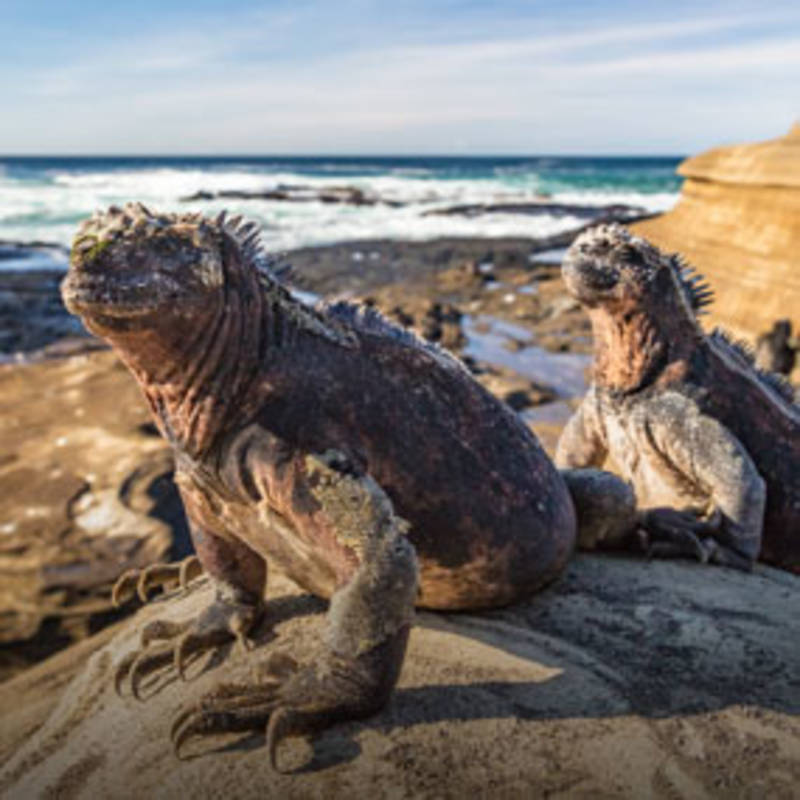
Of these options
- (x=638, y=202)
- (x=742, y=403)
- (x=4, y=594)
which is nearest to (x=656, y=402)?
(x=742, y=403)

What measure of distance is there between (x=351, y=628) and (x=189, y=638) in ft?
2.71

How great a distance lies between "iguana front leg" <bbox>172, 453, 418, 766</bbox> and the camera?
2254 mm

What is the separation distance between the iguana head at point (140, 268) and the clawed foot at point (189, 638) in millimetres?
1163

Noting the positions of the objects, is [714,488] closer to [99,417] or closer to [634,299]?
[634,299]

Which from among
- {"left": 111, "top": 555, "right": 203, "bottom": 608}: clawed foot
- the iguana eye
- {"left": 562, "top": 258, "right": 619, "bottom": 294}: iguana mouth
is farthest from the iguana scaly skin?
the iguana eye

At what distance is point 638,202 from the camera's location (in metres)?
36.8

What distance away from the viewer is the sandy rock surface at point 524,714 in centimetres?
217

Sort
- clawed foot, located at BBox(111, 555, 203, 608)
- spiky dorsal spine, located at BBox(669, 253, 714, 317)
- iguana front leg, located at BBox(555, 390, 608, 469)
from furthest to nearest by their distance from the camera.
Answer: iguana front leg, located at BBox(555, 390, 608, 469)
spiky dorsal spine, located at BBox(669, 253, 714, 317)
clawed foot, located at BBox(111, 555, 203, 608)

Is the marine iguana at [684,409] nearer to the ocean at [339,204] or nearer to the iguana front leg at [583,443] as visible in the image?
the iguana front leg at [583,443]

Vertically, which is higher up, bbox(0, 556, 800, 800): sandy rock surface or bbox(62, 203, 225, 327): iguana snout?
bbox(62, 203, 225, 327): iguana snout

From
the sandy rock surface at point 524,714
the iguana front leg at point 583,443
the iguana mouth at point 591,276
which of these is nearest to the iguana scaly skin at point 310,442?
the sandy rock surface at point 524,714

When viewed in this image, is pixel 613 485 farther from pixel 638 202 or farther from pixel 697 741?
Answer: pixel 638 202

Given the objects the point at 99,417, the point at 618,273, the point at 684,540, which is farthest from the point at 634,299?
the point at 99,417

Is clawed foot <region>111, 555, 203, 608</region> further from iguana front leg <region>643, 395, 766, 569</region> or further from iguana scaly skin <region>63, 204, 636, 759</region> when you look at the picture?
iguana front leg <region>643, 395, 766, 569</region>
